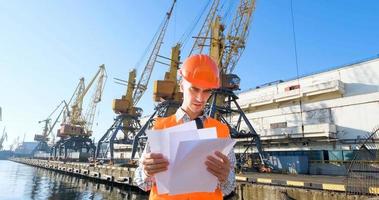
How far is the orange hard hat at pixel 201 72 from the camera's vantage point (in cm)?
257

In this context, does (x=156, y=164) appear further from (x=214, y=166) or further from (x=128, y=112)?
(x=128, y=112)

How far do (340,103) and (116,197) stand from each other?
2854 centimetres

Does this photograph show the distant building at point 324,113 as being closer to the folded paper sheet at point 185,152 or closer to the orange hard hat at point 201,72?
the orange hard hat at point 201,72

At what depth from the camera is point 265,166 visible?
1146 inches

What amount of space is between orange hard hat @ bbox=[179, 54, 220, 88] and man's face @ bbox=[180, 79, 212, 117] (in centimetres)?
6

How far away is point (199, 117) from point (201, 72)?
46cm

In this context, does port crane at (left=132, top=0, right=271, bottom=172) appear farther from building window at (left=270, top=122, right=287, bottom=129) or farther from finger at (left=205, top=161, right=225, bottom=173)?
finger at (left=205, top=161, right=225, bottom=173)

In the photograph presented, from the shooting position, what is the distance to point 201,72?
2.56 meters

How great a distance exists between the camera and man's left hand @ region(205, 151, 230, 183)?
207cm

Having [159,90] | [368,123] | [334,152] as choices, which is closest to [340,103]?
[368,123]

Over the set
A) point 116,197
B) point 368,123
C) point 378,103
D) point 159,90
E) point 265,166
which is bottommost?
point 116,197

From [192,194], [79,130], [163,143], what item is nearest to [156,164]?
[163,143]

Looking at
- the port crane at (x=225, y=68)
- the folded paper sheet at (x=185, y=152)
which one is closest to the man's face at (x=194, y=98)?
the folded paper sheet at (x=185, y=152)

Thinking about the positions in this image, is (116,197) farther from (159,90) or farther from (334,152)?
(334,152)
